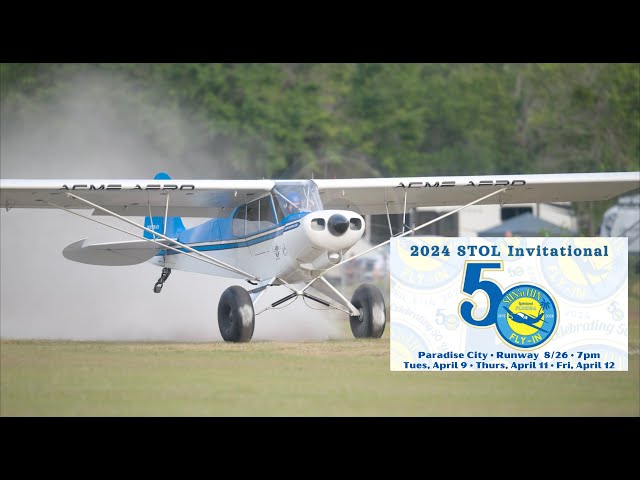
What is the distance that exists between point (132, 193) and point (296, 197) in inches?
102

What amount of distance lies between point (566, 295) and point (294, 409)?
4094 mm

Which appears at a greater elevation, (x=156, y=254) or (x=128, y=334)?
(x=156, y=254)

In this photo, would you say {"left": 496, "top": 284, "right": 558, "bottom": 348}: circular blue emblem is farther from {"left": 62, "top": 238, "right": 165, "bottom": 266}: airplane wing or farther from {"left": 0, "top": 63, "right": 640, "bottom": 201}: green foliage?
{"left": 0, "top": 63, "right": 640, "bottom": 201}: green foliage

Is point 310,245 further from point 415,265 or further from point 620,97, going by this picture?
point 620,97

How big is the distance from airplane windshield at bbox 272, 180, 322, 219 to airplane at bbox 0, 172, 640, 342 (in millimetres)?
15

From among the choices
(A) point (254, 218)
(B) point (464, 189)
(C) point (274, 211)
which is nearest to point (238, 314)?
(C) point (274, 211)

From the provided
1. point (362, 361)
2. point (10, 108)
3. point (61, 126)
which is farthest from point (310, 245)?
point (10, 108)

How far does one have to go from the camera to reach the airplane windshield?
16156 millimetres

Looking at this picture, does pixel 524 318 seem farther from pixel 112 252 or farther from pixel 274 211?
pixel 112 252

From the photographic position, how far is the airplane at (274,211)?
51.4ft

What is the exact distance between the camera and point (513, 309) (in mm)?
12914

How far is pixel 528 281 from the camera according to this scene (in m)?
13.1

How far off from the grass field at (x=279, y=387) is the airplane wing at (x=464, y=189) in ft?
11.0
